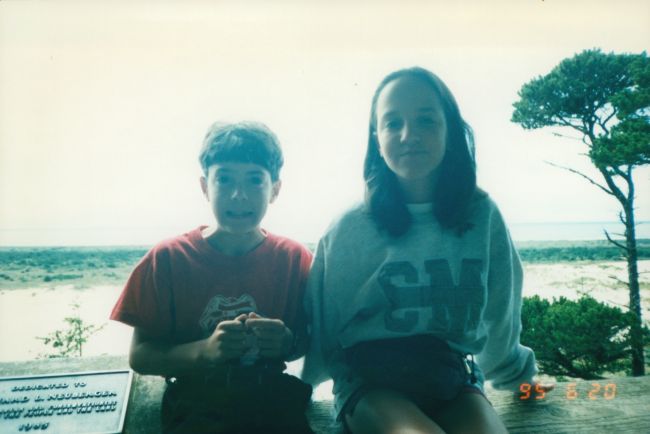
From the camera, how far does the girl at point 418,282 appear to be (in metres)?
1.17

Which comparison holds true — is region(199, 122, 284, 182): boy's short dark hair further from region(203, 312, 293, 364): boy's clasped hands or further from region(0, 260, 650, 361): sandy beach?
region(0, 260, 650, 361): sandy beach

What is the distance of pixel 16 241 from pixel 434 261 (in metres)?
2.41

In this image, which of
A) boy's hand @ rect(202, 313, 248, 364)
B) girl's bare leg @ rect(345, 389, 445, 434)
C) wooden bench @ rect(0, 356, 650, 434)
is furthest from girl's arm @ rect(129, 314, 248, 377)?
girl's bare leg @ rect(345, 389, 445, 434)

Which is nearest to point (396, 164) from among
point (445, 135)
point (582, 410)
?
point (445, 135)

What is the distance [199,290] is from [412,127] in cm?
96

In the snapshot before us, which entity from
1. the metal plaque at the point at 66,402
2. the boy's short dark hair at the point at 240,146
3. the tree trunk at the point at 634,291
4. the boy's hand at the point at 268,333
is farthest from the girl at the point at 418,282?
the tree trunk at the point at 634,291

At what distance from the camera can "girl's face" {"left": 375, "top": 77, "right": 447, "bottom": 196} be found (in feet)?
4.18

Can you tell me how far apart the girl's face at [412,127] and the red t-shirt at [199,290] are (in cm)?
59

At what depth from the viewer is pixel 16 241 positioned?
2117 millimetres

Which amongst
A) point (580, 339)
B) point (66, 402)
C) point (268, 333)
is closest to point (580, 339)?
point (580, 339)

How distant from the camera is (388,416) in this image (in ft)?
3.38

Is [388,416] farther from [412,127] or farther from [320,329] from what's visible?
[412,127]
